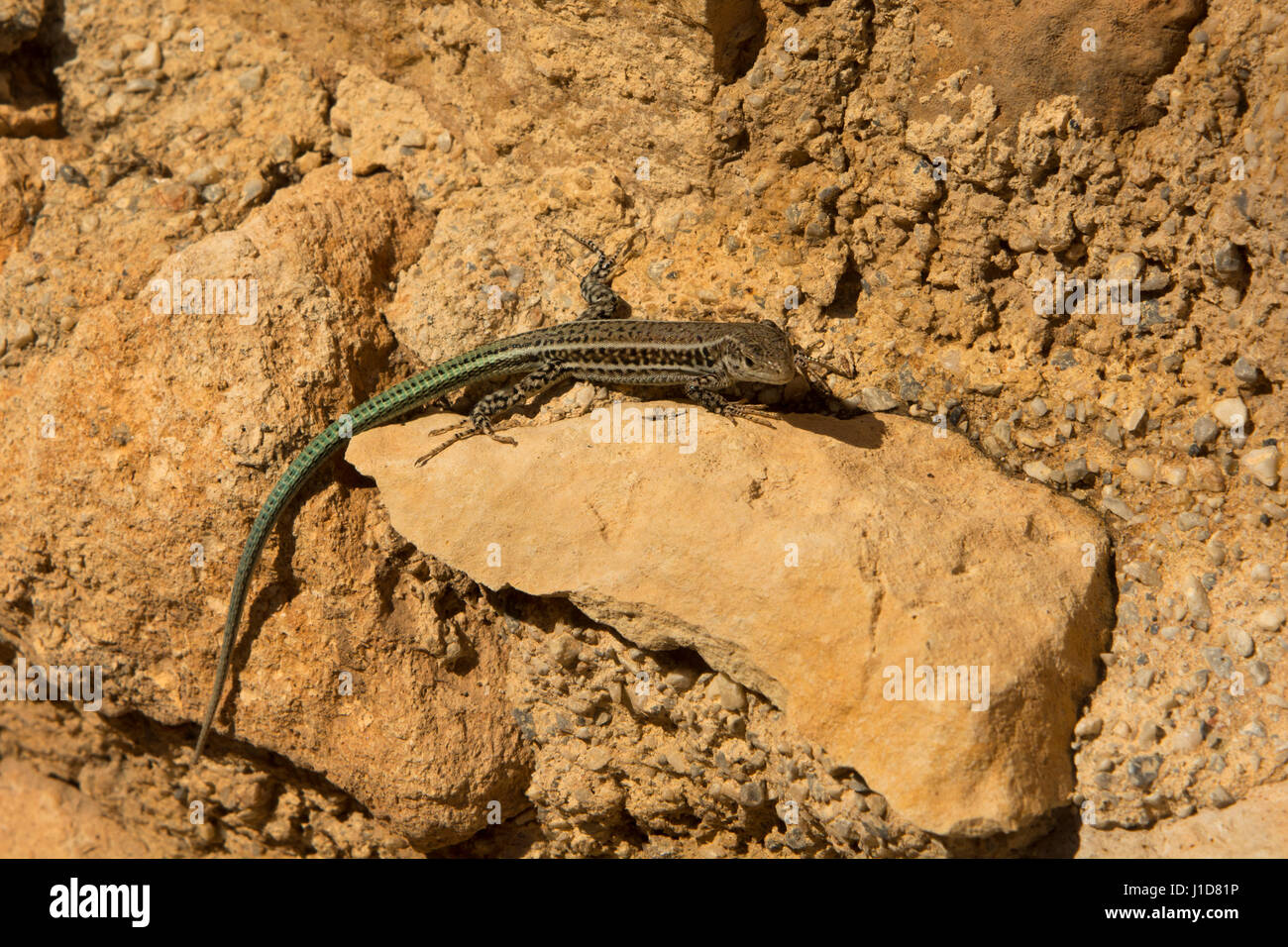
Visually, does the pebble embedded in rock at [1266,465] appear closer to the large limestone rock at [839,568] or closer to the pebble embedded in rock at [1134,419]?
the pebble embedded in rock at [1134,419]

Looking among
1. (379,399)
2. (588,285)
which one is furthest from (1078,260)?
(379,399)

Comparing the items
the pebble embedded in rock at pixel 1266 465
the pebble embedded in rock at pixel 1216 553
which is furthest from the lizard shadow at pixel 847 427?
the pebble embedded in rock at pixel 1266 465

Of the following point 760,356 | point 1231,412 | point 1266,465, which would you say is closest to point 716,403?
point 760,356

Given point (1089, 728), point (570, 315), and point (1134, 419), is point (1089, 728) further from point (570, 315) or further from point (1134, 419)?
point (570, 315)

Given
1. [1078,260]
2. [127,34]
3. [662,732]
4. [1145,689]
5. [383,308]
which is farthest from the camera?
[127,34]

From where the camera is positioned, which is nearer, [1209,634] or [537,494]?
[1209,634]

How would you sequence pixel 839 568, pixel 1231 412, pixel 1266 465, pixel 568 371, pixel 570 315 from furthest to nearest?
1. pixel 570 315
2. pixel 568 371
3. pixel 1231 412
4. pixel 1266 465
5. pixel 839 568

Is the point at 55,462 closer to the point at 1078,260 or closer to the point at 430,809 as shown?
the point at 430,809
